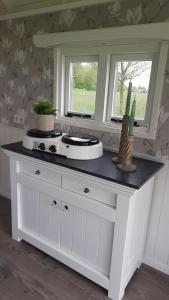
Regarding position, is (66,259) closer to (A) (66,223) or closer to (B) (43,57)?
(A) (66,223)

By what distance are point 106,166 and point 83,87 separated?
857 millimetres

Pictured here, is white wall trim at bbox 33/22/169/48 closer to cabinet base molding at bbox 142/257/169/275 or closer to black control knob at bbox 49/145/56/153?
black control knob at bbox 49/145/56/153

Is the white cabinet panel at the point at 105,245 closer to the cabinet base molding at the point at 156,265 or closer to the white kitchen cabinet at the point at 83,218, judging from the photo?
the white kitchen cabinet at the point at 83,218

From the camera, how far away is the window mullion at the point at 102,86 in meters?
1.76

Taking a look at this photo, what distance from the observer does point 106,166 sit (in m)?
1.48

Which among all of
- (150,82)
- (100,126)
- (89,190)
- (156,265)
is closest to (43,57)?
(100,126)

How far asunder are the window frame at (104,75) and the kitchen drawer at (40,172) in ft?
1.82

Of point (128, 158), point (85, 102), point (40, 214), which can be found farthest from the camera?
point (85, 102)

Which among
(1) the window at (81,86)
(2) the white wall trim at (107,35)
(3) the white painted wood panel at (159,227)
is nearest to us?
(2) the white wall trim at (107,35)

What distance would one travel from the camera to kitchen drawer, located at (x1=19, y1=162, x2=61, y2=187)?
160 cm

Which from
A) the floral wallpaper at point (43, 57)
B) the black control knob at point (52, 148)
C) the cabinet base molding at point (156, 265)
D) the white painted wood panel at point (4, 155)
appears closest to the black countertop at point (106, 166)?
the black control knob at point (52, 148)

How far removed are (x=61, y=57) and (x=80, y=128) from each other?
649 mm

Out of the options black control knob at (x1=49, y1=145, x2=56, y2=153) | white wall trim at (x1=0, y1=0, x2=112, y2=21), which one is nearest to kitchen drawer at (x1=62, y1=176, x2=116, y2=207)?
black control knob at (x1=49, y1=145, x2=56, y2=153)

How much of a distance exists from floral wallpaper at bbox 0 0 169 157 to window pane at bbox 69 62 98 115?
21 centimetres
